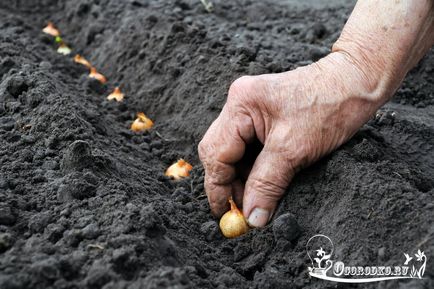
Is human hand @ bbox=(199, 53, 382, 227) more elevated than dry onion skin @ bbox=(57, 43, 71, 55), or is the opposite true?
human hand @ bbox=(199, 53, 382, 227)

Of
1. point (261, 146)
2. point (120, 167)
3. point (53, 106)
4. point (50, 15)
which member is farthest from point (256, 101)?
point (50, 15)

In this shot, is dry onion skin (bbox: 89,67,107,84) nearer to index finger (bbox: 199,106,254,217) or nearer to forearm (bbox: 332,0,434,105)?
index finger (bbox: 199,106,254,217)

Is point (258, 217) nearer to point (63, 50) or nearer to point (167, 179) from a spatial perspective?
point (167, 179)

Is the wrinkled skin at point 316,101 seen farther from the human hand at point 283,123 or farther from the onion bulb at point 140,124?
the onion bulb at point 140,124

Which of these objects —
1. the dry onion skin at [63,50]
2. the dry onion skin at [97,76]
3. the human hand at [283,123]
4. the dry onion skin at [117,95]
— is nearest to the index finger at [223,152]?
the human hand at [283,123]

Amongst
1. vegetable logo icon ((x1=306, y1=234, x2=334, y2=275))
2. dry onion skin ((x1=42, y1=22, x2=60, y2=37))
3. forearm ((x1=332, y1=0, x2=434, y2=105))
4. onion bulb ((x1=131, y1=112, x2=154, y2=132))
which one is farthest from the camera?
dry onion skin ((x1=42, y1=22, x2=60, y2=37))

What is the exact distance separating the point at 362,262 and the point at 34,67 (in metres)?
2.72

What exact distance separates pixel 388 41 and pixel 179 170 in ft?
4.42

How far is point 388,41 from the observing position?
2512mm

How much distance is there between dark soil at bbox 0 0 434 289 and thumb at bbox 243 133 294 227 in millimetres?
69

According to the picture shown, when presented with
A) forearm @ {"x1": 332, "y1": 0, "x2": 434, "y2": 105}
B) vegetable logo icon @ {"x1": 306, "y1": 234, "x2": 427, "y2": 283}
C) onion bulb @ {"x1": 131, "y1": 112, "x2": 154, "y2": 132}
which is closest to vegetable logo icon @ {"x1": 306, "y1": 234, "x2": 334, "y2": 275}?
vegetable logo icon @ {"x1": 306, "y1": 234, "x2": 427, "y2": 283}

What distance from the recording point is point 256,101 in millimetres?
2566

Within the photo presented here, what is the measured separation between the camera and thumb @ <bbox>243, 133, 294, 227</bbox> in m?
2.55

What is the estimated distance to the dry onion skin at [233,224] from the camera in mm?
2621
